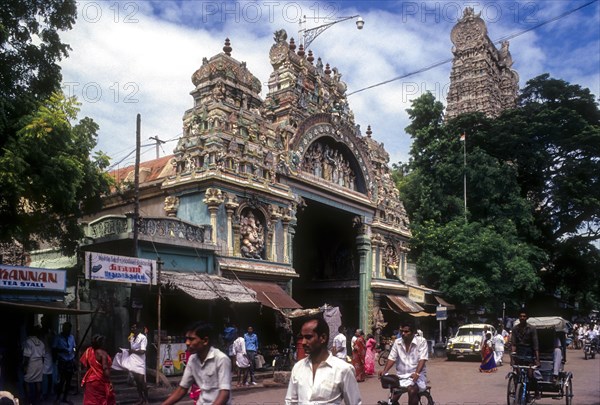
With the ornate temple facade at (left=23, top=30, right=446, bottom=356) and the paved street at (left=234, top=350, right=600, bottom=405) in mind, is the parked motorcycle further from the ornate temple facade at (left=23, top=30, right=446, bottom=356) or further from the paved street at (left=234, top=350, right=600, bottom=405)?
the ornate temple facade at (left=23, top=30, right=446, bottom=356)

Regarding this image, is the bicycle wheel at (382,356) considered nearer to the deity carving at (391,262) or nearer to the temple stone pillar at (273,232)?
the deity carving at (391,262)

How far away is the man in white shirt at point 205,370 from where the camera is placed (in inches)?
190

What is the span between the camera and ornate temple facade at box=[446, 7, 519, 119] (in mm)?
50591

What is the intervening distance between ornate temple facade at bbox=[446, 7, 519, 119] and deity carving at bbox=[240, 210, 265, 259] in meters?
33.8

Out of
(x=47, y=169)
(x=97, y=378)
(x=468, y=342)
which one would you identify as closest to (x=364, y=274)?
(x=468, y=342)

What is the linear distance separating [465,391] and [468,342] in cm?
1169

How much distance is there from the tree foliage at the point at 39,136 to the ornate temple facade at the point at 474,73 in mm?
41093

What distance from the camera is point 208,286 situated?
17.1 metres

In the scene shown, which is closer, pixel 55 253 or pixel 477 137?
pixel 55 253

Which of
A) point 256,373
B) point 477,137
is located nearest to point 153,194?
point 256,373

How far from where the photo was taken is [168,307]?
17328mm

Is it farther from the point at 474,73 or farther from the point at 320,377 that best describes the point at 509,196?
the point at 320,377

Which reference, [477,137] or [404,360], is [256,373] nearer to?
[404,360]

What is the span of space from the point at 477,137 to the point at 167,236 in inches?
1036
